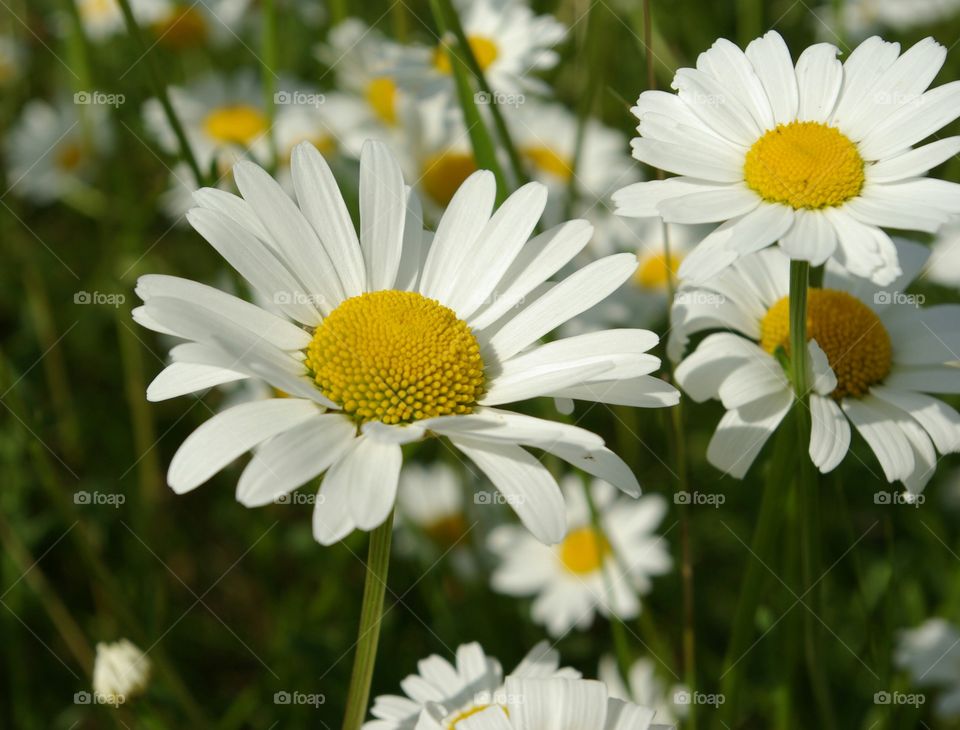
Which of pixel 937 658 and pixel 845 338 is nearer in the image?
pixel 845 338

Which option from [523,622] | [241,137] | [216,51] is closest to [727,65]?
[523,622]

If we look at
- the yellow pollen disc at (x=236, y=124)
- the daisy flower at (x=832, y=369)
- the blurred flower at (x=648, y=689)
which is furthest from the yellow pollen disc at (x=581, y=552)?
the yellow pollen disc at (x=236, y=124)

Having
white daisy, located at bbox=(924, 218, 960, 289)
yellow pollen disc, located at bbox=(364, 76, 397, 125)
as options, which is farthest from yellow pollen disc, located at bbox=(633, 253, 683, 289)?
yellow pollen disc, located at bbox=(364, 76, 397, 125)

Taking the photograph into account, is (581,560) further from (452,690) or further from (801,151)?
(801,151)

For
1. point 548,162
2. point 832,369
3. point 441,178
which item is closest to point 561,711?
point 832,369

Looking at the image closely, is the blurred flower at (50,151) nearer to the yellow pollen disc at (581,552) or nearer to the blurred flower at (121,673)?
the yellow pollen disc at (581,552)

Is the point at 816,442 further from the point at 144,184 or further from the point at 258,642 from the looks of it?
the point at 144,184

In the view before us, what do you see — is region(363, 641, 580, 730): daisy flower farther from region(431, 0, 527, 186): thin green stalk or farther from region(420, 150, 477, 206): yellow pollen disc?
region(420, 150, 477, 206): yellow pollen disc
